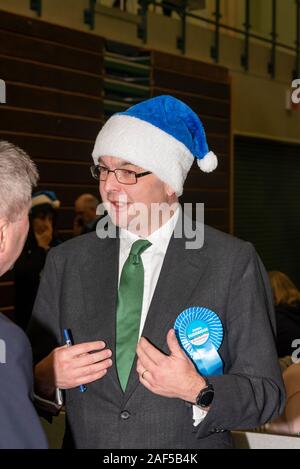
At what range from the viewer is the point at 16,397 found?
1204mm

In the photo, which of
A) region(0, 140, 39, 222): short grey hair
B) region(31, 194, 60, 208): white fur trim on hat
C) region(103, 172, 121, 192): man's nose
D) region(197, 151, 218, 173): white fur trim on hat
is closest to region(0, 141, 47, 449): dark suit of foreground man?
region(0, 140, 39, 222): short grey hair

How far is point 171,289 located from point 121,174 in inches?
11.8

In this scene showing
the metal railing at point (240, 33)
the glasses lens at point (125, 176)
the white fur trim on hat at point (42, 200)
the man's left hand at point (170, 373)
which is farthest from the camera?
the metal railing at point (240, 33)

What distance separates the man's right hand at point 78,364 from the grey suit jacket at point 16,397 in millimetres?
437

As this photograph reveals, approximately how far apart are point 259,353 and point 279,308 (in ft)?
7.07

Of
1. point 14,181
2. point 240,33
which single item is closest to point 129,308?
point 14,181

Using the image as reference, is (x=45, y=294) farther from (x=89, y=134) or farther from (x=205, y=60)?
(x=205, y=60)

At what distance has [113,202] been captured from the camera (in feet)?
6.05

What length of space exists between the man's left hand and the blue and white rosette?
8 cm

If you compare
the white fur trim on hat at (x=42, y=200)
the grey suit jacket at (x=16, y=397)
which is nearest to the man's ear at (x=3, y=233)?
the grey suit jacket at (x=16, y=397)

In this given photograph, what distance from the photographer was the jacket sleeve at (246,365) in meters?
1.68

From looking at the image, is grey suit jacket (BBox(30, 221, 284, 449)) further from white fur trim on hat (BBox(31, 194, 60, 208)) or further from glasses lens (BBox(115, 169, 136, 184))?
white fur trim on hat (BBox(31, 194, 60, 208))

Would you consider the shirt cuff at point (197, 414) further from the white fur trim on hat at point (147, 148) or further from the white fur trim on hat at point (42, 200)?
the white fur trim on hat at point (42, 200)
